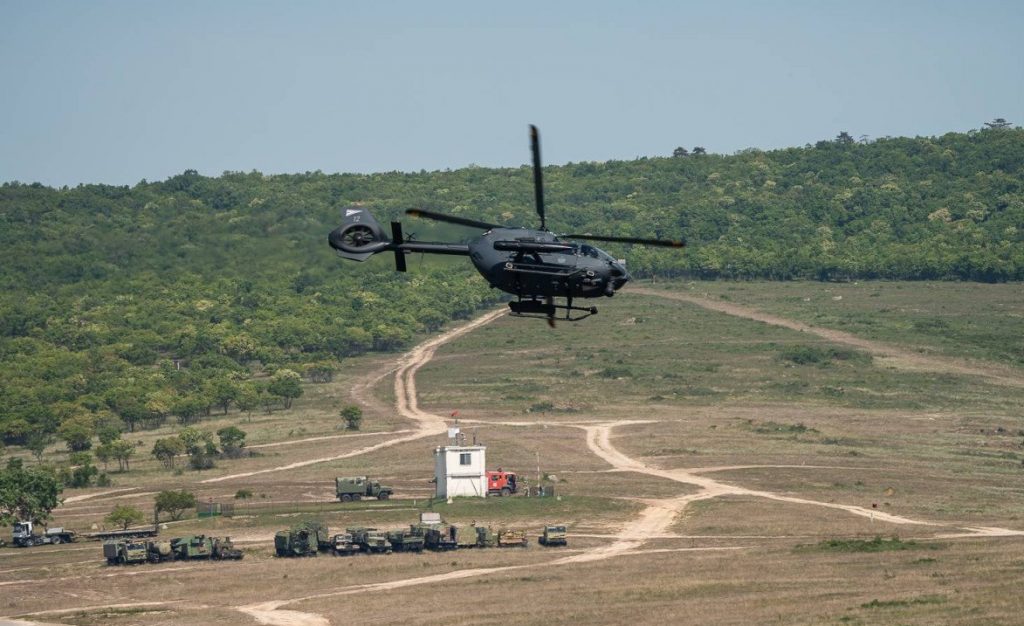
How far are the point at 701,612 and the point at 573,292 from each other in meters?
25.6

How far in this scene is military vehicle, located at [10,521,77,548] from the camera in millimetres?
115688

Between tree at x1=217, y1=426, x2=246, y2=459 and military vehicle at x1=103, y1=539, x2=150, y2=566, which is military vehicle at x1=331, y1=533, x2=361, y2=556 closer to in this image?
military vehicle at x1=103, y1=539, x2=150, y2=566

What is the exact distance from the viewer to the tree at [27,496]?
121 metres

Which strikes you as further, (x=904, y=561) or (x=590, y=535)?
(x=590, y=535)

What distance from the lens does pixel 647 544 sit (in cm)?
10819

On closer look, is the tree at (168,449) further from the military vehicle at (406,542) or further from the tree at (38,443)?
the military vehicle at (406,542)

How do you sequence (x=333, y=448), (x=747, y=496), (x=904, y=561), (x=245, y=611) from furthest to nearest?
(x=333, y=448) < (x=747, y=496) < (x=904, y=561) < (x=245, y=611)

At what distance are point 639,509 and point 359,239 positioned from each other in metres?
55.5

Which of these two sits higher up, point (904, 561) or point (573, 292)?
point (573, 292)

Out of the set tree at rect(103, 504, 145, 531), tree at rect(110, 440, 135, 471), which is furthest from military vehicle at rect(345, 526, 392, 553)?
tree at rect(110, 440, 135, 471)

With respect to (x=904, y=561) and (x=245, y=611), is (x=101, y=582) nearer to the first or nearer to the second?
(x=245, y=611)

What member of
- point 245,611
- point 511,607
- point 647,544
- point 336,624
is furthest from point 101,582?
point 647,544

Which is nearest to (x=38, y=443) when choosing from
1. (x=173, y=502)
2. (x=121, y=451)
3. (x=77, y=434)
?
(x=77, y=434)

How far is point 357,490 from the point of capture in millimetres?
128375
